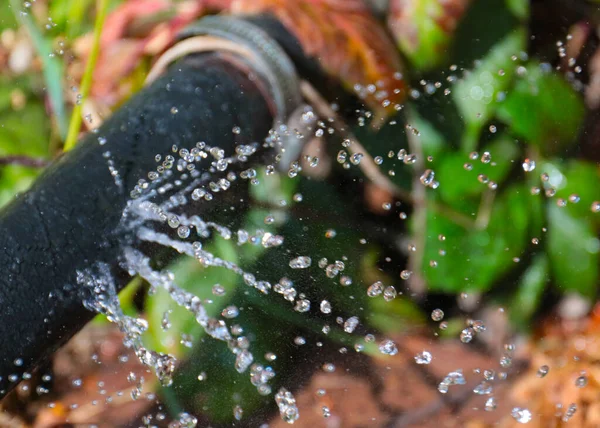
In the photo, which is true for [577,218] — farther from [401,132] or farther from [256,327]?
[256,327]

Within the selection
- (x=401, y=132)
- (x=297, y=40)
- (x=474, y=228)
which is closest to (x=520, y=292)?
(x=474, y=228)

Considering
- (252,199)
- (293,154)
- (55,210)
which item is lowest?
(55,210)

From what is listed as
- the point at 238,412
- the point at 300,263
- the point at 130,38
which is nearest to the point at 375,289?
the point at 300,263

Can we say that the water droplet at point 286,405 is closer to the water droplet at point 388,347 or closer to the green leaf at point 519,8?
the water droplet at point 388,347

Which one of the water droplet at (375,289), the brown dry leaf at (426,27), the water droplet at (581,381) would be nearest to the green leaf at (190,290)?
the water droplet at (375,289)

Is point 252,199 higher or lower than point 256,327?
higher

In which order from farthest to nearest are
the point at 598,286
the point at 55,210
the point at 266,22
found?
the point at 598,286 → the point at 266,22 → the point at 55,210

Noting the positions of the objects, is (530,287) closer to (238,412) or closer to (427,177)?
(427,177)
